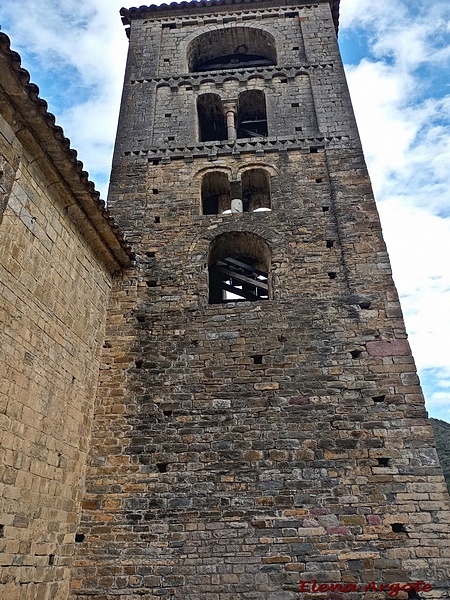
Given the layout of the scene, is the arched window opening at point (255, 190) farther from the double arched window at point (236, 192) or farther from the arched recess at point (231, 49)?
the arched recess at point (231, 49)

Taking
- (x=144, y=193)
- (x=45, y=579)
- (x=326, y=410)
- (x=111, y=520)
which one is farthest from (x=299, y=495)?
(x=144, y=193)

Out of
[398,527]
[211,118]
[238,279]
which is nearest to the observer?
[398,527]

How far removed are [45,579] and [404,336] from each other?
5428 mm

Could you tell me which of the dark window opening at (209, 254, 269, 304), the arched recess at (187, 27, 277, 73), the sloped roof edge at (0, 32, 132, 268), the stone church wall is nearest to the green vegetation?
the dark window opening at (209, 254, 269, 304)

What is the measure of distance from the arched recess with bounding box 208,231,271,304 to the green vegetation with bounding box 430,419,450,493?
1173 centimetres

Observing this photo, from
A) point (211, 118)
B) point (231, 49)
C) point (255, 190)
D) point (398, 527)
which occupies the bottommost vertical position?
point (398, 527)

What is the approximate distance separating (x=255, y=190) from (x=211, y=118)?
2888mm

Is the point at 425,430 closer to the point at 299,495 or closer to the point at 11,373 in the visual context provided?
the point at 299,495

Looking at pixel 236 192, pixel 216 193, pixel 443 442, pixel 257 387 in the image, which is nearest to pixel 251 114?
pixel 216 193

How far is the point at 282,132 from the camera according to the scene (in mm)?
10148

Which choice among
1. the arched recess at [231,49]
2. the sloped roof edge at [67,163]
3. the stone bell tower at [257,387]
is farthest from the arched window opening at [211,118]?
the sloped roof edge at [67,163]

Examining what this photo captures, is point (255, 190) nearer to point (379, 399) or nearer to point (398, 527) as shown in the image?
point (379, 399)

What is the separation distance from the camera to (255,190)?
1010cm

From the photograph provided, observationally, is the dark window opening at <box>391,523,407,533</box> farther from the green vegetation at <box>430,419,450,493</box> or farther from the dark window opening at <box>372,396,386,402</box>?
the green vegetation at <box>430,419,450,493</box>
